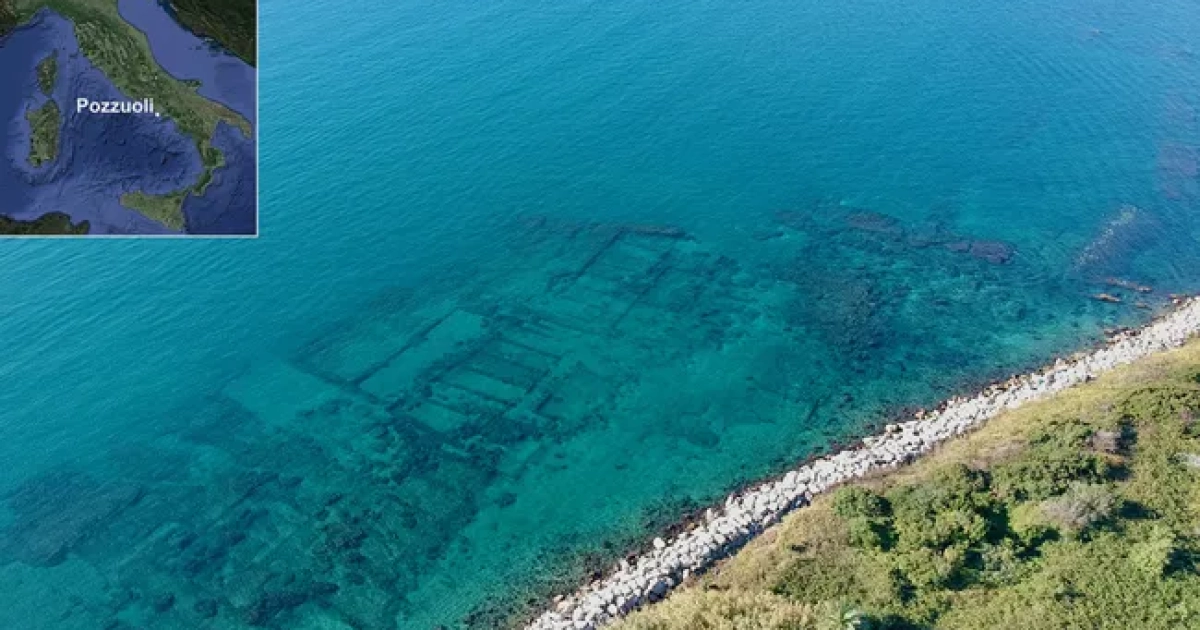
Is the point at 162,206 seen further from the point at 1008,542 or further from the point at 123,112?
the point at 1008,542

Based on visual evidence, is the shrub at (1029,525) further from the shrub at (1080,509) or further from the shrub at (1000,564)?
the shrub at (1000,564)

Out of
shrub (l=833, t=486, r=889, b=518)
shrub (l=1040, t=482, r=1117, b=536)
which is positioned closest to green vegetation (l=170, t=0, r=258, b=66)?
shrub (l=833, t=486, r=889, b=518)

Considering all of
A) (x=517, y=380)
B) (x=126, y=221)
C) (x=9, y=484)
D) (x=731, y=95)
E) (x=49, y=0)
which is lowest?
(x=9, y=484)

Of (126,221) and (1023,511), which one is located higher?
(126,221)

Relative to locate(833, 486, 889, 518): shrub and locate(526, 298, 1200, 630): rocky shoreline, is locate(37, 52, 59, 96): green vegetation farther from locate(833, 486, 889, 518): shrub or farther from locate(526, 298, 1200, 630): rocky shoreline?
locate(833, 486, 889, 518): shrub

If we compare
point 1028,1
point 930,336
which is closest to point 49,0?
point 930,336

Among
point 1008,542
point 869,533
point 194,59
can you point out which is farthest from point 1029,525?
point 194,59

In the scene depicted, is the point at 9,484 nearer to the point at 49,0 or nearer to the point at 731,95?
the point at 49,0

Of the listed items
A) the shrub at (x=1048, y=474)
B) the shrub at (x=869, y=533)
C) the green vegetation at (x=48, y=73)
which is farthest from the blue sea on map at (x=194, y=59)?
the shrub at (x=1048, y=474)
